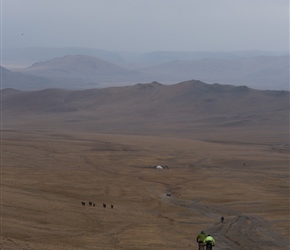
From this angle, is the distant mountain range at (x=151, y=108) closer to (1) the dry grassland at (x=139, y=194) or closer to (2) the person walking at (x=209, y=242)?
(1) the dry grassland at (x=139, y=194)

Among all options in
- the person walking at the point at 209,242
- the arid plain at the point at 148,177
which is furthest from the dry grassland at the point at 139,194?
the person walking at the point at 209,242

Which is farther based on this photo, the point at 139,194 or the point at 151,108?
the point at 151,108

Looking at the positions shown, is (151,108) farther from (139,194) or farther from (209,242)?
(209,242)

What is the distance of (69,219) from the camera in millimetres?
25344

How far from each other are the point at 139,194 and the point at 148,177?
7.62 meters

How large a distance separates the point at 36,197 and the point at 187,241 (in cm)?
1003

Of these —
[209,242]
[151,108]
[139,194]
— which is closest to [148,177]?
[139,194]

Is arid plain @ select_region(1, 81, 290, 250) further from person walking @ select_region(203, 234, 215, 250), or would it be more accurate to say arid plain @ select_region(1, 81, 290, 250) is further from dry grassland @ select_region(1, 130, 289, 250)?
person walking @ select_region(203, 234, 215, 250)

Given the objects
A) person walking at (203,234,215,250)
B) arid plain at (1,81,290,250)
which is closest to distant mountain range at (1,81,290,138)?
arid plain at (1,81,290,250)

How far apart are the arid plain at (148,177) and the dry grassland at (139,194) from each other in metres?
0.06

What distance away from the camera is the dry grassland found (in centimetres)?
2258

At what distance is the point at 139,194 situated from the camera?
1389 inches

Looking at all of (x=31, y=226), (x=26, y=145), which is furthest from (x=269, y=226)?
(x=26, y=145)

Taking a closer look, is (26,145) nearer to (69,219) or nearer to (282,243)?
(69,219)
